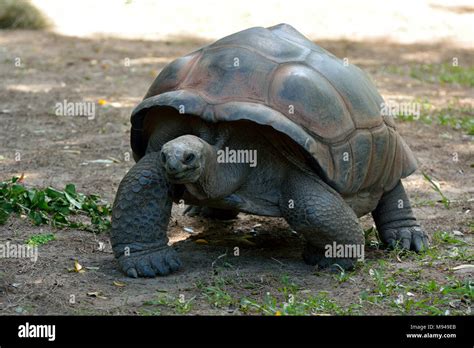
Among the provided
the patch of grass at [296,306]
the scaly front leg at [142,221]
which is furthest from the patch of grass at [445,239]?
the scaly front leg at [142,221]

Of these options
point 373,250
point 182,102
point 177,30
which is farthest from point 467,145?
point 177,30

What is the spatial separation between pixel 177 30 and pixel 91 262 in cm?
906

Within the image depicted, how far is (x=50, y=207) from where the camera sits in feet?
18.4

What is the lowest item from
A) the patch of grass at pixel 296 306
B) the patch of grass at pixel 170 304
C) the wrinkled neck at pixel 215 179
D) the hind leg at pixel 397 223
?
the patch of grass at pixel 170 304

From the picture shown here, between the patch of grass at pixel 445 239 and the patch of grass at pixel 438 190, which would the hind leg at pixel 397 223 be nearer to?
the patch of grass at pixel 445 239

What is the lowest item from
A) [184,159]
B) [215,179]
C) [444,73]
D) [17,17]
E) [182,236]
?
[182,236]

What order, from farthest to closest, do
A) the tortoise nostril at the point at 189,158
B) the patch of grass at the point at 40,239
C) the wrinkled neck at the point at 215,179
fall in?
the patch of grass at the point at 40,239, the wrinkled neck at the point at 215,179, the tortoise nostril at the point at 189,158

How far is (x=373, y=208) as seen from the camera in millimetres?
5457

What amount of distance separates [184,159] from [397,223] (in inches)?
67.4

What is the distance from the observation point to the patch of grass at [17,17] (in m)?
13.4

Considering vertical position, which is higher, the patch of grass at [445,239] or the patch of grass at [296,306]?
the patch of grass at [445,239]

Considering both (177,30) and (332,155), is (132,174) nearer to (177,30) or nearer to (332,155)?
(332,155)

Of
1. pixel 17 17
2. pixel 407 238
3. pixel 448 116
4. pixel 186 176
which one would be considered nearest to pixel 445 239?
pixel 407 238

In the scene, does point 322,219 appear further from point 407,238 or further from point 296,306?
point 407,238
